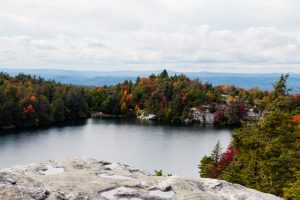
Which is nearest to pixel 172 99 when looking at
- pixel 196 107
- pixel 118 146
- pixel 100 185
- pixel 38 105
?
pixel 196 107

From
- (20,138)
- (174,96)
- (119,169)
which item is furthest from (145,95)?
(119,169)

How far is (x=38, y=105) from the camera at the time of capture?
126750 millimetres

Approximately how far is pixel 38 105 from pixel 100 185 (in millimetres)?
123348

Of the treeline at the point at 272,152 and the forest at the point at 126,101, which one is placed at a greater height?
the treeline at the point at 272,152

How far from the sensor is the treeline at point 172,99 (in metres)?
143

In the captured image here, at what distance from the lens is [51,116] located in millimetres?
126250

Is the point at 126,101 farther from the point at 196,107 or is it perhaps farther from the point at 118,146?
the point at 118,146

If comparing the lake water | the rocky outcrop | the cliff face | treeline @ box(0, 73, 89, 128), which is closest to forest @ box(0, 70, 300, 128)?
treeline @ box(0, 73, 89, 128)

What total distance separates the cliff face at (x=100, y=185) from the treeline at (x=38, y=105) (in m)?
109

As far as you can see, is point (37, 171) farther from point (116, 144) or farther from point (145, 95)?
point (145, 95)

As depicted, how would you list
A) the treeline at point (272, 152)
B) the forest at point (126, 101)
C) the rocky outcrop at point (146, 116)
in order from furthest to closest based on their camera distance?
the rocky outcrop at point (146, 116), the forest at point (126, 101), the treeline at point (272, 152)

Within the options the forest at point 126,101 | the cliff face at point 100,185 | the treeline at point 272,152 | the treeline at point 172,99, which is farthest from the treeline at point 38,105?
the cliff face at point 100,185

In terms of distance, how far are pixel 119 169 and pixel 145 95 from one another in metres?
155

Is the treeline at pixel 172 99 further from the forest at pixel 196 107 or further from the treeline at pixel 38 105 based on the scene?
the treeline at pixel 38 105
